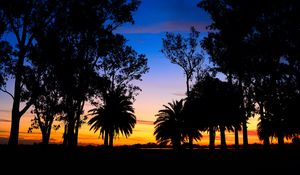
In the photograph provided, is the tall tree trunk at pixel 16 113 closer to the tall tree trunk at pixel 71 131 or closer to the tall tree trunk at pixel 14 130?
the tall tree trunk at pixel 14 130

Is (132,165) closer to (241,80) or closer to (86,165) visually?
(86,165)

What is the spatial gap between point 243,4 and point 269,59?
5.84m

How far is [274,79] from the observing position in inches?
1245

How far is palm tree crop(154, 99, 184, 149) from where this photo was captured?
5684 centimetres

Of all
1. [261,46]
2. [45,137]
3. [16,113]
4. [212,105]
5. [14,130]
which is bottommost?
[45,137]

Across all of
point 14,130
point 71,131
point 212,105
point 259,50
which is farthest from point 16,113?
point 212,105

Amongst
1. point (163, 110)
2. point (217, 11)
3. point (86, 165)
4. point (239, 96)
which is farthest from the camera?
point (163, 110)

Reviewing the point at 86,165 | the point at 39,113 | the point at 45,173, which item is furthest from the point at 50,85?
the point at 45,173

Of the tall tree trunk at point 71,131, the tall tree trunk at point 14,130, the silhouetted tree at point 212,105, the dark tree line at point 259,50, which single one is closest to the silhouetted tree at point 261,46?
the dark tree line at point 259,50

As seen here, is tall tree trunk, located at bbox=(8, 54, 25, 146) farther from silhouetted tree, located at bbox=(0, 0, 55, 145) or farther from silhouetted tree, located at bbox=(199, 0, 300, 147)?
silhouetted tree, located at bbox=(199, 0, 300, 147)

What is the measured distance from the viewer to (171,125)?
57.3 metres

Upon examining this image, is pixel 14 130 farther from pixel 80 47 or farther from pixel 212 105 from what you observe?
pixel 212 105

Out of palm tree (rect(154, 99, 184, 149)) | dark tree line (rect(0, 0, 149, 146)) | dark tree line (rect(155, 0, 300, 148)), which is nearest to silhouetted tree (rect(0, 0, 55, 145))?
dark tree line (rect(0, 0, 149, 146))

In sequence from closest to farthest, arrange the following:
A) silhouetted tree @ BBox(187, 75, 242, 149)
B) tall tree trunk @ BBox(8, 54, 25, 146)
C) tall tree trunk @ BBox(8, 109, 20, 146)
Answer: tall tree trunk @ BBox(8, 109, 20, 146), tall tree trunk @ BBox(8, 54, 25, 146), silhouetted tree @ BBox(187, 75, 242, 149)
